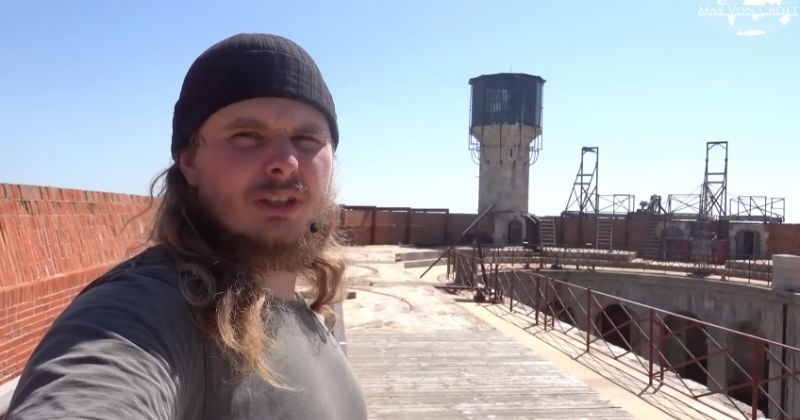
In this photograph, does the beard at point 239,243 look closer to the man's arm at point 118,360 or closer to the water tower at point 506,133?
the man's arm at point 118,360

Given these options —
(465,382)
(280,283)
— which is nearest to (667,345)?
(465,382)

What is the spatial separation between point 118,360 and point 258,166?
1.83 feet

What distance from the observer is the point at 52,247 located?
16.2 ft

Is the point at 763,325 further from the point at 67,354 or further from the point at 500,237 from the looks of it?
the point at 67,354

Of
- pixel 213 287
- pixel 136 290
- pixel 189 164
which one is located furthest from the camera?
pixel 189 164

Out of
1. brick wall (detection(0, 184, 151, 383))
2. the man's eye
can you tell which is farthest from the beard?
brick wall (detection(0, 184, 151, 383))

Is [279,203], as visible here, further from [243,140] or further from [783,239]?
[783,239]

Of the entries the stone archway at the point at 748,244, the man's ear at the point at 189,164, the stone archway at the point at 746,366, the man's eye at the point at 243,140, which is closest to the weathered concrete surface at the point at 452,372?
the man's ear at the point at 189,164

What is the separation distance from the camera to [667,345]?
82.6ft

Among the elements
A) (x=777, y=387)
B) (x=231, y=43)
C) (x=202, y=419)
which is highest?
(x=231, y=43)

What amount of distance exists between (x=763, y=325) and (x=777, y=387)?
2.10 meters

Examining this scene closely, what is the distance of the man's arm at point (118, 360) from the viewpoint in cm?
81

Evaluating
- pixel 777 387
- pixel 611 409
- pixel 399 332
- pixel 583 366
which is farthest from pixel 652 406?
pixel 777 387

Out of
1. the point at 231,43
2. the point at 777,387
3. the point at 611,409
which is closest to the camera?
the point at 231,43
